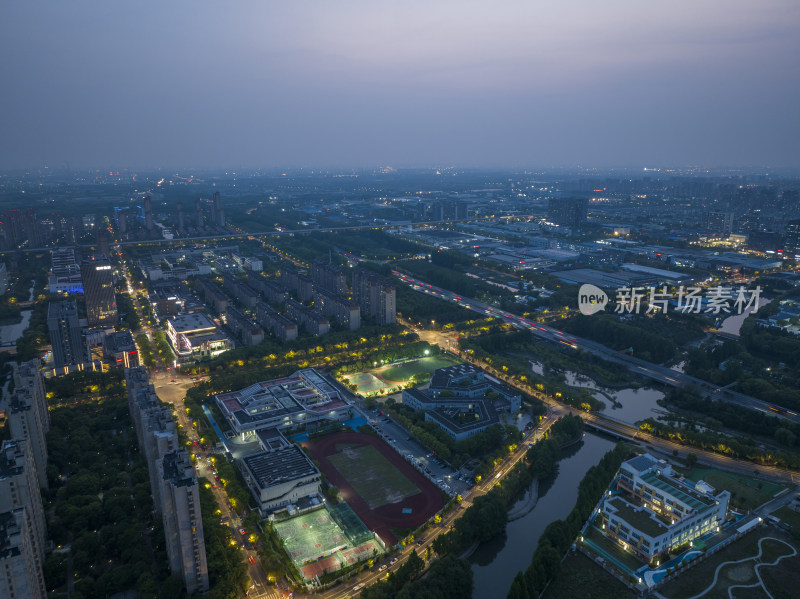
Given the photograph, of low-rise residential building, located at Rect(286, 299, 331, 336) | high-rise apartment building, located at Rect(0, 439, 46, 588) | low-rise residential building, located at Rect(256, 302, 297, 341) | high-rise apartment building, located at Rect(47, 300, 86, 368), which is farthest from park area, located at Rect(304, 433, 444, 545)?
high-rise apartment building, located at Rect(47, 300, 86, 368)

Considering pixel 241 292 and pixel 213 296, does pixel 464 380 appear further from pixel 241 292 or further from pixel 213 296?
pixel 241 292

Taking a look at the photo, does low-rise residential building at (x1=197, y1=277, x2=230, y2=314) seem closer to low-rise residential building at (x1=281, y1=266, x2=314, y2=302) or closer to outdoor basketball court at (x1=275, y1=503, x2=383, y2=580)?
low-rise residential building at (x1=281, y1=266, x2=314, y2=302)

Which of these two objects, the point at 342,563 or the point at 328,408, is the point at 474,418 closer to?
the point at 328,408

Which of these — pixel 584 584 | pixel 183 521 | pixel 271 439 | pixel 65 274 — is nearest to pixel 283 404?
pixel 271 439

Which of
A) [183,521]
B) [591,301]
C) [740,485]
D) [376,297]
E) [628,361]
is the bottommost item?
[740,485]

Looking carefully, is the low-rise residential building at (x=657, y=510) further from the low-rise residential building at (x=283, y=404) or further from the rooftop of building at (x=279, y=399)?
the rooftop of building at (x=279, y=399)

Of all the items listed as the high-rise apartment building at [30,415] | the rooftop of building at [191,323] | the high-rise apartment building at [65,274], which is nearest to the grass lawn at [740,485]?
the high-rise apartment building at [30,415]

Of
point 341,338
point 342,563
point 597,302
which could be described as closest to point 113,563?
point 342,563
